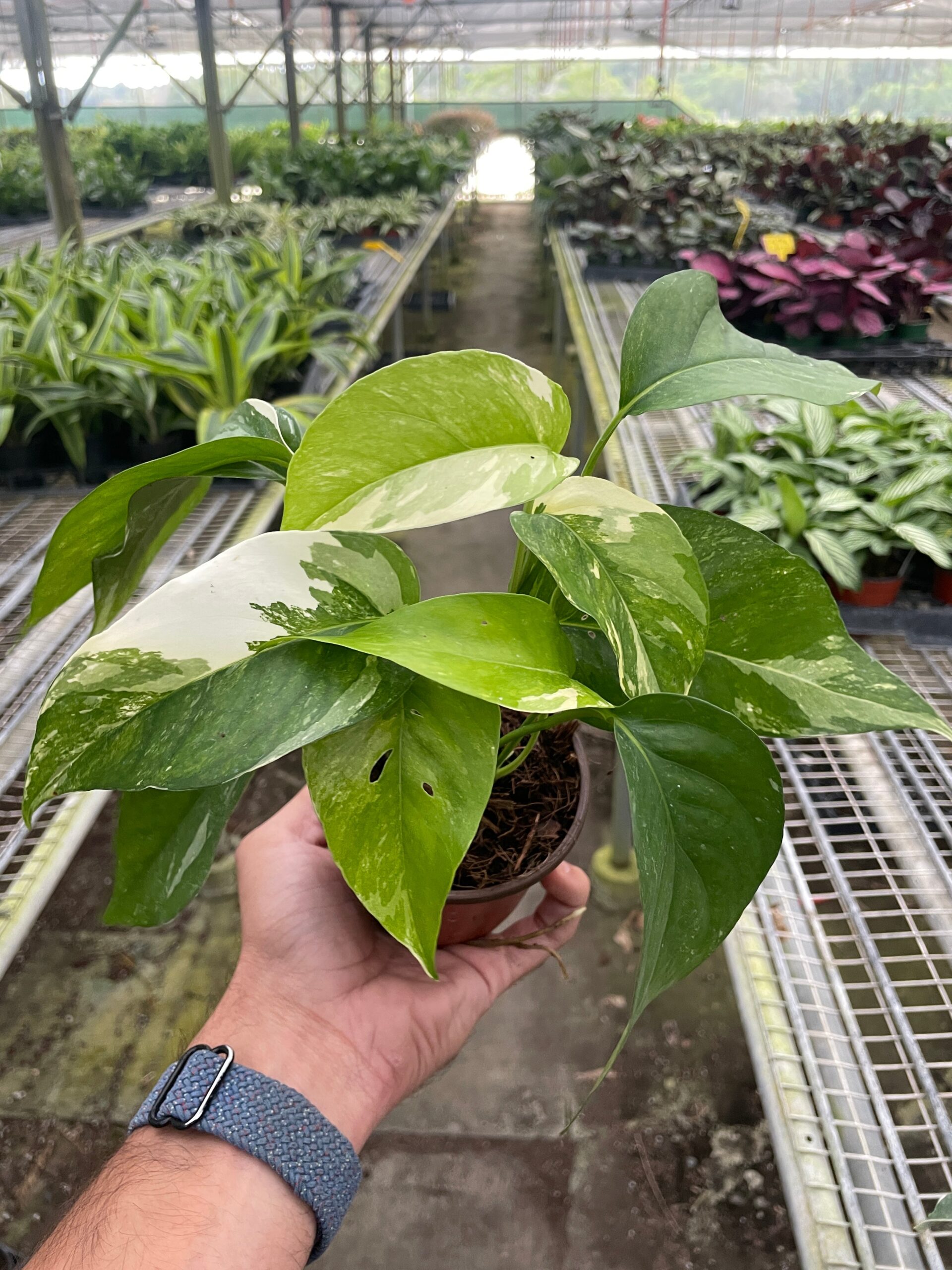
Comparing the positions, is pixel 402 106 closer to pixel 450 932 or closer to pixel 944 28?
pixel 944 28

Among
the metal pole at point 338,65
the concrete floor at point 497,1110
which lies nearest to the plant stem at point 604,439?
the concrete floor at point 497,1110

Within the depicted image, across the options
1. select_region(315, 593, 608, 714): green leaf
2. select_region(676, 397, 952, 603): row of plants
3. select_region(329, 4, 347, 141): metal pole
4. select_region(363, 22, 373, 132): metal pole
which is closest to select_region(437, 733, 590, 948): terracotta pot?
select_region(315, 593, 608, 714): green leaf

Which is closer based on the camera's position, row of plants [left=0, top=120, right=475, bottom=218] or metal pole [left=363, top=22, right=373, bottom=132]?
row of plants [left=0, top=120, right=475, bottom=218]

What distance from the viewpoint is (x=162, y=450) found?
1.50 meters

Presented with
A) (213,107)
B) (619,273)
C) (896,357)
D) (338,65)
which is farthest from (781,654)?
(338,65)

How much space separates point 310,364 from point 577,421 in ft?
2.49

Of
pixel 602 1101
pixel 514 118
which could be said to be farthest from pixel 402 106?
pixel 602 1101

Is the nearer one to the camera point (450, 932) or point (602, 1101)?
point (450, 932)

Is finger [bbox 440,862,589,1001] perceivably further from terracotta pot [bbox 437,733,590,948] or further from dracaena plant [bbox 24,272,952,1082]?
dracaena plant [bbox 24,272,952,1082]

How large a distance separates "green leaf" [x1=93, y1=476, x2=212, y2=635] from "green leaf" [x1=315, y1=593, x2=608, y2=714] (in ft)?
0.52

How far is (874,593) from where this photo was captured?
1056mm

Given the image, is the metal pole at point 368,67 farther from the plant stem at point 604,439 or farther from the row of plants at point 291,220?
the plant stem at point 604,439

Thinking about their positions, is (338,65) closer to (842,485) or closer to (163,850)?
(842,485)

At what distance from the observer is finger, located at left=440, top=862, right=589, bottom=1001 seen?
2.29 ft
